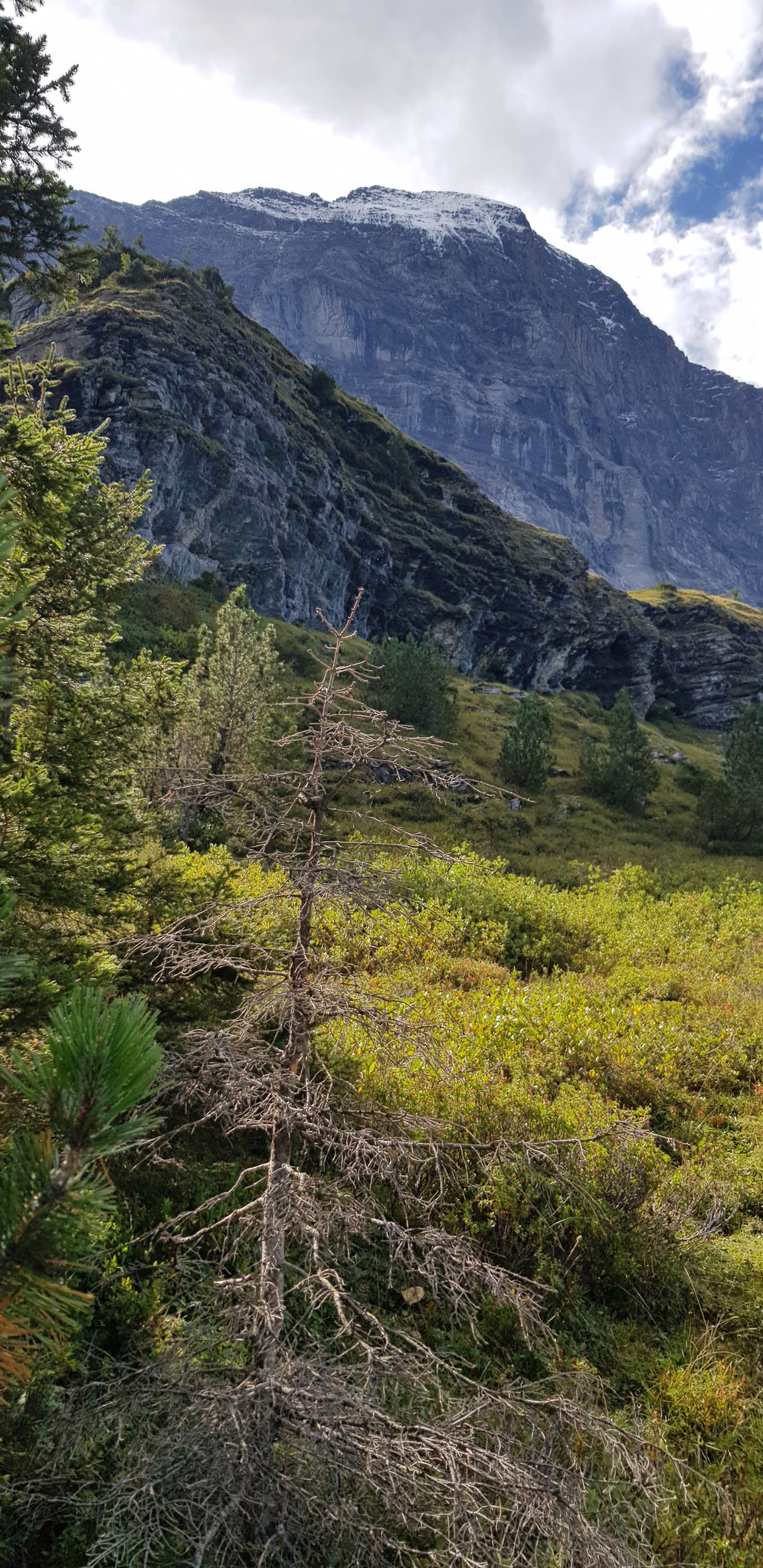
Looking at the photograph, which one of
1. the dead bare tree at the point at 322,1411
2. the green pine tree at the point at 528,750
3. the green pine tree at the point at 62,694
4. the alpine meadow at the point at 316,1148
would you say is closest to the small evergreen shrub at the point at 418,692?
the green pine tree at the point at 528,750

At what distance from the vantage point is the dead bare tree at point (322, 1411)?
243 cm

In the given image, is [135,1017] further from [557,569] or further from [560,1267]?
[557,569]

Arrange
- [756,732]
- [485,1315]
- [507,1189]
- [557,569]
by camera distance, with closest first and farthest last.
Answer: [485,1315]
[507,1189]
[756,732]
[557,569]

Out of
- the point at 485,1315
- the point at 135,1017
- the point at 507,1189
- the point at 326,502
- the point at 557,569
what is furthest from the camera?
the point at 557,569

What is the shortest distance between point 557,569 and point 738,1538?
8932cm

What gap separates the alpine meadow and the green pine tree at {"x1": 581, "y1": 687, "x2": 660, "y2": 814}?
1630 centimetres

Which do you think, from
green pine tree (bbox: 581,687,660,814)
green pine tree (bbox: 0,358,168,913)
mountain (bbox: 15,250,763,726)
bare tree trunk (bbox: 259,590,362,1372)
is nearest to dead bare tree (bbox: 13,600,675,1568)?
bare tree trunk (bbox: 259,590,362,1372)

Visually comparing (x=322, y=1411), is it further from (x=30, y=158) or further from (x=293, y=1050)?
(x=30, y=158)

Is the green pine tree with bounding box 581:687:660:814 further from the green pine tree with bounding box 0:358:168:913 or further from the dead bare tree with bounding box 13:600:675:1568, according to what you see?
the dead bare tree with bounding box 13:600:675:1568

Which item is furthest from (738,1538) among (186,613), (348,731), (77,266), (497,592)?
(497,592)

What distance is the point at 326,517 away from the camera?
67.6m

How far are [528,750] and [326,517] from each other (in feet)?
155

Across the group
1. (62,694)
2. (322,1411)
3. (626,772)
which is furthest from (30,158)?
(626,772)

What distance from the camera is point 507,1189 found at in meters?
5.65
